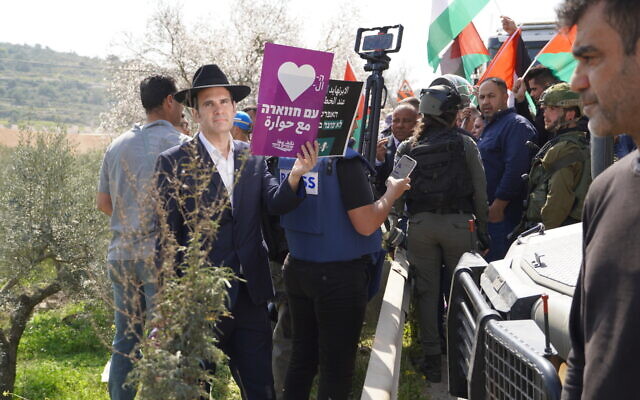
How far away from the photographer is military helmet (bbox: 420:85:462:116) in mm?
4887

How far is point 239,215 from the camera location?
140 inches

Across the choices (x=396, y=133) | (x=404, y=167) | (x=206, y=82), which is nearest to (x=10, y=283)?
→ (x=396, y=133)

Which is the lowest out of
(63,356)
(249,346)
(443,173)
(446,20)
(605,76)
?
(63,356)

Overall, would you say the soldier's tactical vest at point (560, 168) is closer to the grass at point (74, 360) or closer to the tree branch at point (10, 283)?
the grass at point (74, 360)

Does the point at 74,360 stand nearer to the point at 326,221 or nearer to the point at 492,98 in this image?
the point at 492,98

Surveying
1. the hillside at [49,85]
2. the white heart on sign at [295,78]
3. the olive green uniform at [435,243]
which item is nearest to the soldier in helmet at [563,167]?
the olive green uniform at [435,243]

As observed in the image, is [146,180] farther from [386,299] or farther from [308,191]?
[386,299]

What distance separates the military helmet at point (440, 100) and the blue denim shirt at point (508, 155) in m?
1.02

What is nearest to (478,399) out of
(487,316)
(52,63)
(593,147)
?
(487,316)

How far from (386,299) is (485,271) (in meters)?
1.82

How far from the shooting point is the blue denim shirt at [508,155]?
5.73 m

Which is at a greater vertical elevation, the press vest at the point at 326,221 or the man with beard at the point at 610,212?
the man with beard at the point at 610,212

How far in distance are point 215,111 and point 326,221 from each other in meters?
0.81

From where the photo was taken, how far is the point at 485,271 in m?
3.28
